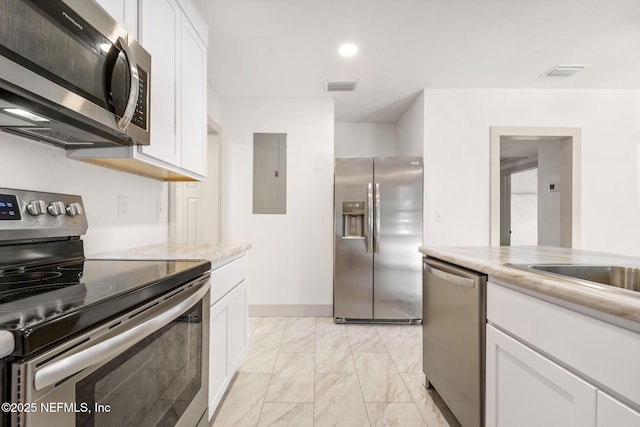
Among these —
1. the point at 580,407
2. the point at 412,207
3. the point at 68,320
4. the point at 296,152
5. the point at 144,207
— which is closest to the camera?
the point at 68,320

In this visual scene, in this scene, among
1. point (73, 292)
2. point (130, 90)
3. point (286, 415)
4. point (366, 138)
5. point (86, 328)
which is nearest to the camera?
point (86, 328)

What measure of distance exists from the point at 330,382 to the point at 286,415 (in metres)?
0.44

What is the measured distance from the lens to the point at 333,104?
3625 mm

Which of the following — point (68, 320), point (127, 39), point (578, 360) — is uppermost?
point (127, 39)

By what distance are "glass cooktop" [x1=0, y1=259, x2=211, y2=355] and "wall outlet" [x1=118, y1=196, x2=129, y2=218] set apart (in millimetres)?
500

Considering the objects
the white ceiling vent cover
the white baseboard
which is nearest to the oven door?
the white baseboard

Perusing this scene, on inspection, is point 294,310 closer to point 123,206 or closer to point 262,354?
point 262,354

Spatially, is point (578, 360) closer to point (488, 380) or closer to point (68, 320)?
point (488, 380)

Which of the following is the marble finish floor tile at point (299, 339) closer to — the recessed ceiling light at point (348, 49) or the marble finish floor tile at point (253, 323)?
the marble finish floor tile at point (253, 323)

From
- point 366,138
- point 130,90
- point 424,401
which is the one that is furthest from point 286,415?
point 366,138

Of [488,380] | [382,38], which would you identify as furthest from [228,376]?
[382,38]

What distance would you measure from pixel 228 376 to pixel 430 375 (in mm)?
1210

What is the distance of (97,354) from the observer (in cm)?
68

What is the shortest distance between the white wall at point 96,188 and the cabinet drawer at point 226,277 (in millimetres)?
609
